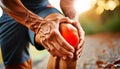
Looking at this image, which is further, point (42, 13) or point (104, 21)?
point (104, 21)

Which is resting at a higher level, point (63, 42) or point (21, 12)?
point (21, 12)

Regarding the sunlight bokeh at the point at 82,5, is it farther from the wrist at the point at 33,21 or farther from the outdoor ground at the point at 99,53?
the wrist at the point at 33,21

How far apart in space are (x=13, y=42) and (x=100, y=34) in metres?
0.50

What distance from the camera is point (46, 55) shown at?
1434mm

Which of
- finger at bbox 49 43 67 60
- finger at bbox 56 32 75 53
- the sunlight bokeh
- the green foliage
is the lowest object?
finger at bbox 49 43 67 60

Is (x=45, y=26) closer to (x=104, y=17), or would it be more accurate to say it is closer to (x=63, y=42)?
(x=63, y=42)

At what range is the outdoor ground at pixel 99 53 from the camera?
1543 millimetres

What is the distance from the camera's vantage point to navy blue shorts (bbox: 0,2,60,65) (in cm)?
139

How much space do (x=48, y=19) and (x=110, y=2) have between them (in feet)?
1.69

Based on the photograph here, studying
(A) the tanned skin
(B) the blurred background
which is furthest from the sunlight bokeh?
(A) the tanned skin

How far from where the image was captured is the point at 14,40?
141cm

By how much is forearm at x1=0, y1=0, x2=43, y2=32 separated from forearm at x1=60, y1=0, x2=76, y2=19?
0.63 feet

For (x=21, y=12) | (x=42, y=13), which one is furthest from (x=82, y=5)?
(x=21, y=12)

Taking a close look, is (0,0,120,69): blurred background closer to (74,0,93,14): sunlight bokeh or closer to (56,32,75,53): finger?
(74,0,93,14): sunlight bokeh
